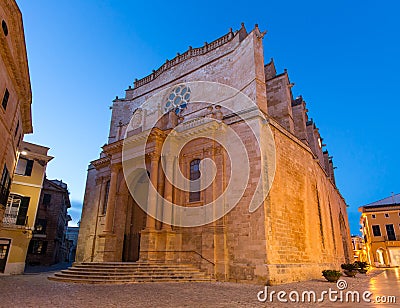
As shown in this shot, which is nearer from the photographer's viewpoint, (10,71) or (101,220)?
(10,71)

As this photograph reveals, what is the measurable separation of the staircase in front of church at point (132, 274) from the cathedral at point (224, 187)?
0.66 m

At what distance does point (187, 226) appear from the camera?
12.3 m

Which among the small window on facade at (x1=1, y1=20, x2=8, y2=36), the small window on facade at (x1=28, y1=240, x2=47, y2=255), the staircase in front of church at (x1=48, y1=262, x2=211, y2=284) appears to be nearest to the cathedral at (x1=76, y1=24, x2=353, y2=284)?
the staircase in front of church at (x1=48, y1=262, x2=211, y2=284)

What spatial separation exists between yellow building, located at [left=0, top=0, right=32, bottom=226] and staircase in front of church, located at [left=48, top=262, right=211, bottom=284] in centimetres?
468

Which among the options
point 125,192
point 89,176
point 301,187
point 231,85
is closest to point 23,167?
point 89,176

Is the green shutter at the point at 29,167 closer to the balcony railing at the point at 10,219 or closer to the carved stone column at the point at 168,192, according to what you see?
the balcony railing at the point at 10,219

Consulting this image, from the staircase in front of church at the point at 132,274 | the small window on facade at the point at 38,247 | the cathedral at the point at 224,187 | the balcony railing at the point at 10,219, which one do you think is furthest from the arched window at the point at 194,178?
the small window on facade at the point at 38,247

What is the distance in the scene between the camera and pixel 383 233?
1316 inches

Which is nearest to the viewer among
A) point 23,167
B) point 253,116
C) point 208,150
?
point 253,116

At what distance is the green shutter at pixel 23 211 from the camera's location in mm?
15059

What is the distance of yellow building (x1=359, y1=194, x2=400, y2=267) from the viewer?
1271 inches

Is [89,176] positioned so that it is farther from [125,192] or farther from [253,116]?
[253,116]

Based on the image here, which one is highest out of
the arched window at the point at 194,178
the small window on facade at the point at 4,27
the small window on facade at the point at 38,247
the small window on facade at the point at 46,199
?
the small window on facade at the point at 4,27

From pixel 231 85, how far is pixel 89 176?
40.9ft
